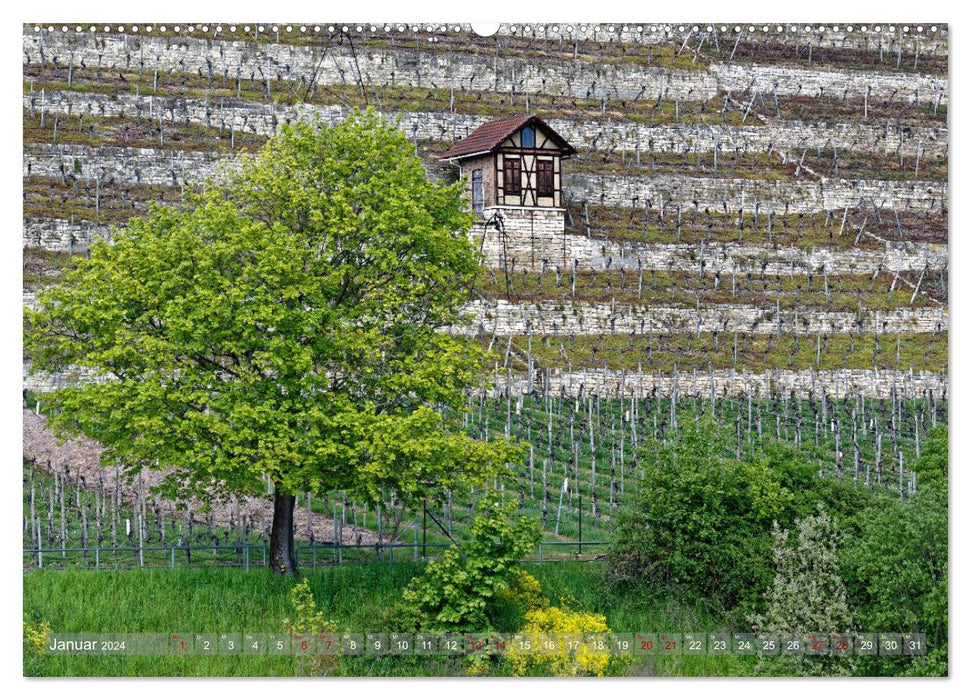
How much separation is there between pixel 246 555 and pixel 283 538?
93 centimetres

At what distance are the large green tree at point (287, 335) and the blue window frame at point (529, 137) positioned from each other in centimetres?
2066

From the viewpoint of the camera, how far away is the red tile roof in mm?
38656

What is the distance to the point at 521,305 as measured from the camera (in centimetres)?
3506

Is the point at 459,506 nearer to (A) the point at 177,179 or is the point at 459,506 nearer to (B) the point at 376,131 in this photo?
(B) the point at 376,131

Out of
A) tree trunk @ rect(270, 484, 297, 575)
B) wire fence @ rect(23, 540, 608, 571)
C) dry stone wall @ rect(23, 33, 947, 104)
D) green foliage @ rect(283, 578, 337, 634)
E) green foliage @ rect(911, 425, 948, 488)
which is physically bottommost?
wire fence @ rect(23, 540, 608, 571)

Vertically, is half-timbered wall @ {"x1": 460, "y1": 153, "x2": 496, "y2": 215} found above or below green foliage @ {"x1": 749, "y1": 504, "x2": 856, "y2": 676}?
above

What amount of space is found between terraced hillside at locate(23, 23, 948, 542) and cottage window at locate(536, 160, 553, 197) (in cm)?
175

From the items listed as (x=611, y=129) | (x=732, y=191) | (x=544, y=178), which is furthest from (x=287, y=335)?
(x=611, y=129)

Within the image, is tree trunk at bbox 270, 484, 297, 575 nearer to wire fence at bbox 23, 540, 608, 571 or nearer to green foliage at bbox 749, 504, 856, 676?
wire fence at bbox 23, 540, 608, 571

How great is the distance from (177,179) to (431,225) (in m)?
22.2

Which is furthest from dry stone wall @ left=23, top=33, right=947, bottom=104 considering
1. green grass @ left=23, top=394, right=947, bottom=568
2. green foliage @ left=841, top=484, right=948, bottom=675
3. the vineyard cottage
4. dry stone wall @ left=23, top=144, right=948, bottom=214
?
green foliage @ left=841, top=484, right=948, bottom=675

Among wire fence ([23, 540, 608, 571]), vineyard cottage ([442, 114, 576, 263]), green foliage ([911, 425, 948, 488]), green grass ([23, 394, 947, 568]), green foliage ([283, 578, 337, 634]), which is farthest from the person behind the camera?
vineyard cottage ([442, 114, 576, 263])

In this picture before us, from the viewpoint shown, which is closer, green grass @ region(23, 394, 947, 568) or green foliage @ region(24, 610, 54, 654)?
green foliage @ region(24, 610, 54, 654)

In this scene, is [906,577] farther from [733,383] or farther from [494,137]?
[494,137]
